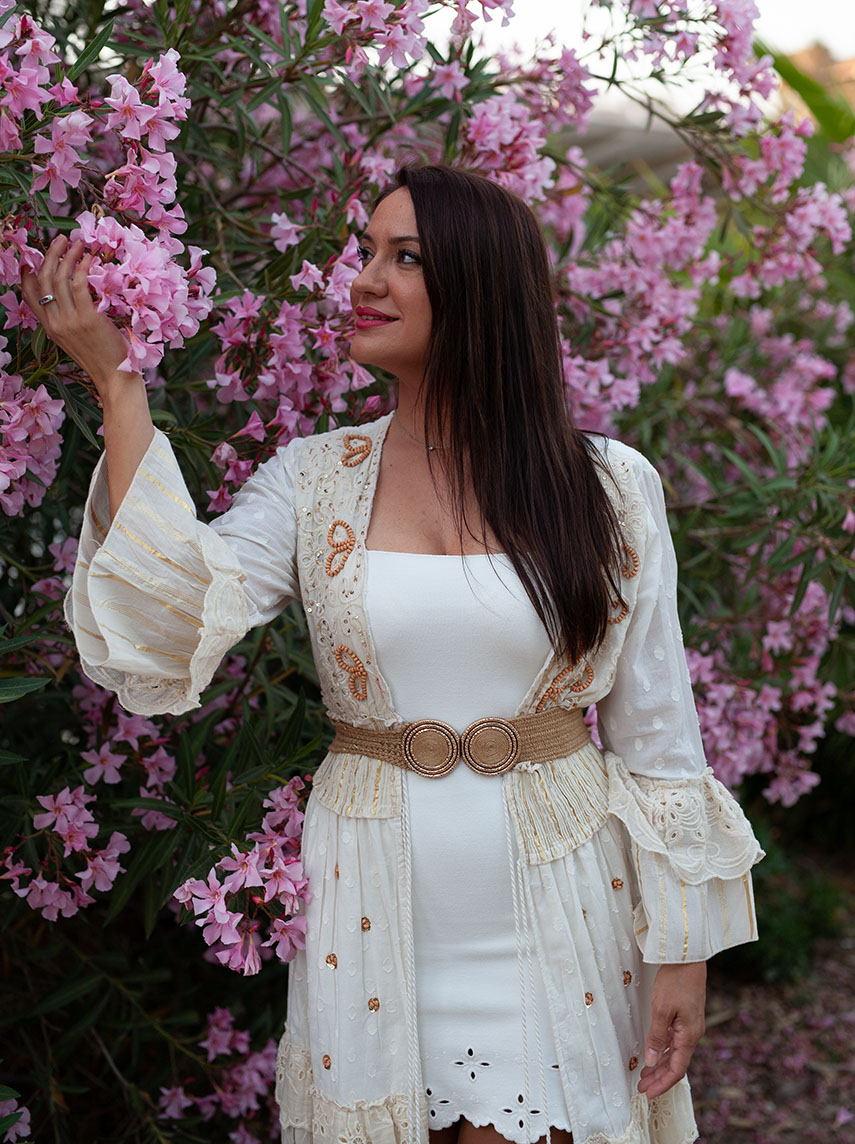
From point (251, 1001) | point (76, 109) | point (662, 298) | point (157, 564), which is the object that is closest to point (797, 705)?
point (662, 298)

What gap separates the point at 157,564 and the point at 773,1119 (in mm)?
2529

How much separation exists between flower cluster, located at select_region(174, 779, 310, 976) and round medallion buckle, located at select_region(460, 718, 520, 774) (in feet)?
0.89

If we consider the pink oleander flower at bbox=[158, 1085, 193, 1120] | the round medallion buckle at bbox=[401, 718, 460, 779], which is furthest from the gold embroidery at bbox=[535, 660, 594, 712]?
the pink oleander flower at bbox=[158, 1085, 193, 1120]

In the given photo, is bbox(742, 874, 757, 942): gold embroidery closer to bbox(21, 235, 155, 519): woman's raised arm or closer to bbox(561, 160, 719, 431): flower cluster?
bbox(21, 235, 155, 519): woman's raised arm

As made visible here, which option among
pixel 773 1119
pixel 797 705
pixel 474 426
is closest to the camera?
pixel 474 426

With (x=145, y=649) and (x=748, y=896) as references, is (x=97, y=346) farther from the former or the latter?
(x=748, y=896)

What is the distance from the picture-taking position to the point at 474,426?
1508mm

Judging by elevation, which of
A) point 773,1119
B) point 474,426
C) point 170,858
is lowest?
point 773,1119

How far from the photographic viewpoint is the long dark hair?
4.69 ft

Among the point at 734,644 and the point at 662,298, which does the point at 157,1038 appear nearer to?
the point at 734,644

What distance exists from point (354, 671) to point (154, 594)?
29 centimetres

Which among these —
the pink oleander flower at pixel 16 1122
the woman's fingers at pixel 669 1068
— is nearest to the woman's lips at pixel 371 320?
the woman's fingers at pixel 669 1068

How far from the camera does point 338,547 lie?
145cm

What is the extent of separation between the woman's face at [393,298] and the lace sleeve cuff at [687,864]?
0.66 meters
